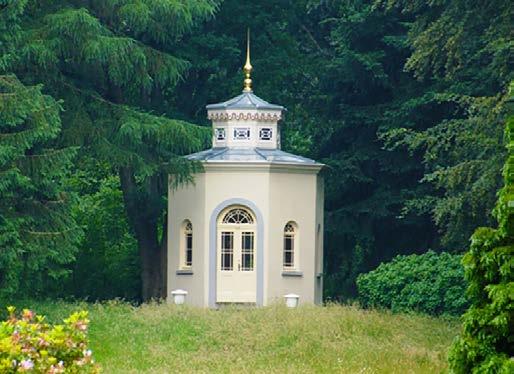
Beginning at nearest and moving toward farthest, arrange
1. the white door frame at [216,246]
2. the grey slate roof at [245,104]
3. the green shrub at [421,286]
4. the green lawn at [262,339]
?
Result: the green lawn at [262,339] < the green shrub at [421,286] < the white door frame at [216,246] < the grey slate roof at [245,104]

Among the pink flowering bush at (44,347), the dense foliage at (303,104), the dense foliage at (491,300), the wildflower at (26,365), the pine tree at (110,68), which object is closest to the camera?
the wildflower at (26,365)

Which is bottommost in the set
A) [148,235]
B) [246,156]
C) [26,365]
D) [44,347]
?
[26,365]

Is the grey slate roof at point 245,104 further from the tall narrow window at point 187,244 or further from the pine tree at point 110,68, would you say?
the tall narrow window at point 187,244

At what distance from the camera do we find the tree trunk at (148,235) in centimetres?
3569

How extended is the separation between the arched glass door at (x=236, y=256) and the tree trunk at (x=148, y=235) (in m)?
2.78

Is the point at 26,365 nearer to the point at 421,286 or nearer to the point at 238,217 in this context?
the point at 421,286

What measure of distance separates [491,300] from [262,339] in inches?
387

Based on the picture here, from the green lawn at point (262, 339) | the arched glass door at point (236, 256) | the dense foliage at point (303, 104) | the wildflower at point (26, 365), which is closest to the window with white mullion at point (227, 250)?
the arched glass door at point (236, 256)

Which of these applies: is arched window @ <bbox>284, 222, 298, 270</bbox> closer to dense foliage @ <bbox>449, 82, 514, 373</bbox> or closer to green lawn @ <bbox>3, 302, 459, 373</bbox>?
green lawn @ <bbox>3, 302, 459, 373</bbox>

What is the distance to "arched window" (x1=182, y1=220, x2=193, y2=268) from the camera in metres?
34.3

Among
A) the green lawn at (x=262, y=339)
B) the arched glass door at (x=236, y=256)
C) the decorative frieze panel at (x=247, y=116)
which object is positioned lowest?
the green lawn at (x=262, y=339)

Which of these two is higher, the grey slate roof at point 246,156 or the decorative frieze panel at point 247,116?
the decorative frieze panel at point 247,116

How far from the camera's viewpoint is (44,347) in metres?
13.1

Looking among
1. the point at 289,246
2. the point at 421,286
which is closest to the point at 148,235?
the point at 289,246
